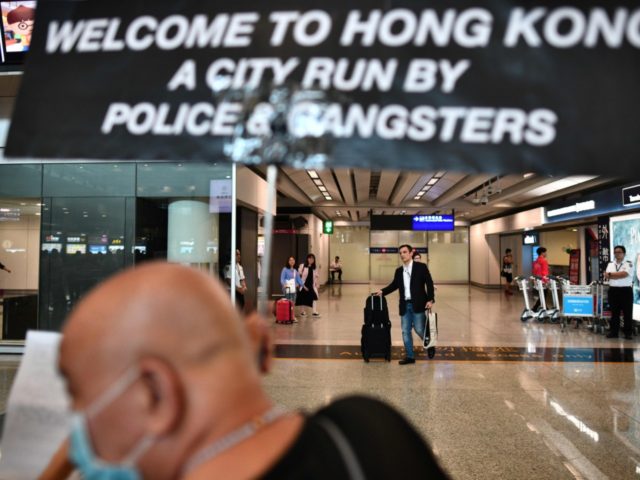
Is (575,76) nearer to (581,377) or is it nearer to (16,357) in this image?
(581,377)

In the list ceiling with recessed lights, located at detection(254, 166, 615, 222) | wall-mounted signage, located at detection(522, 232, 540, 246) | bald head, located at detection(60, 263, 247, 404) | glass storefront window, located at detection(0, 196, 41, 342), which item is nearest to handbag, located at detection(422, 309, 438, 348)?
ceiling with recessed lights, located at detection(254, 166, 615, 222)

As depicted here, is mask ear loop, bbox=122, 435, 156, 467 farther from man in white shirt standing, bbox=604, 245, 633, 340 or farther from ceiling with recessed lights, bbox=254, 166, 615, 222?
man in white shirt standing, bbox=604, 245, 633, 340

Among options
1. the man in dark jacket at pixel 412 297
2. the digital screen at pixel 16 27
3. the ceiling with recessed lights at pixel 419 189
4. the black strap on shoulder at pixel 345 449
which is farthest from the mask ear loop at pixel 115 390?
the ceiling with recessed lights at pixel 419 189

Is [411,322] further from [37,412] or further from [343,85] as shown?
[343,85]

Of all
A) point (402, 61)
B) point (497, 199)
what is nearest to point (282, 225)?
point (497, 199)

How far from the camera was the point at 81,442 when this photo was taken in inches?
31.0

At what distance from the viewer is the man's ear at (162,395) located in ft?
2.26

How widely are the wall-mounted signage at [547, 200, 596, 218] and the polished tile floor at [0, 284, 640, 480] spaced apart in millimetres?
4101

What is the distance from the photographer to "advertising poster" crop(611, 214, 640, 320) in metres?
9.79

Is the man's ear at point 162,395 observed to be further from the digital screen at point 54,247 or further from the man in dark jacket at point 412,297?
the digital screen at point 54,247

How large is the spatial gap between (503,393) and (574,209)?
9.91 m

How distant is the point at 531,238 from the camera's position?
20172mm

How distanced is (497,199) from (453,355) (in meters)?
11.8

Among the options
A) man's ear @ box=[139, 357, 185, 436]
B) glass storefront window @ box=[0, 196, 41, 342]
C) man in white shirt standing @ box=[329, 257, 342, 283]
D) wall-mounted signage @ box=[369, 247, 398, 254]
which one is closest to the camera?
man's ear @ box=[139, 357, 185, 436]
